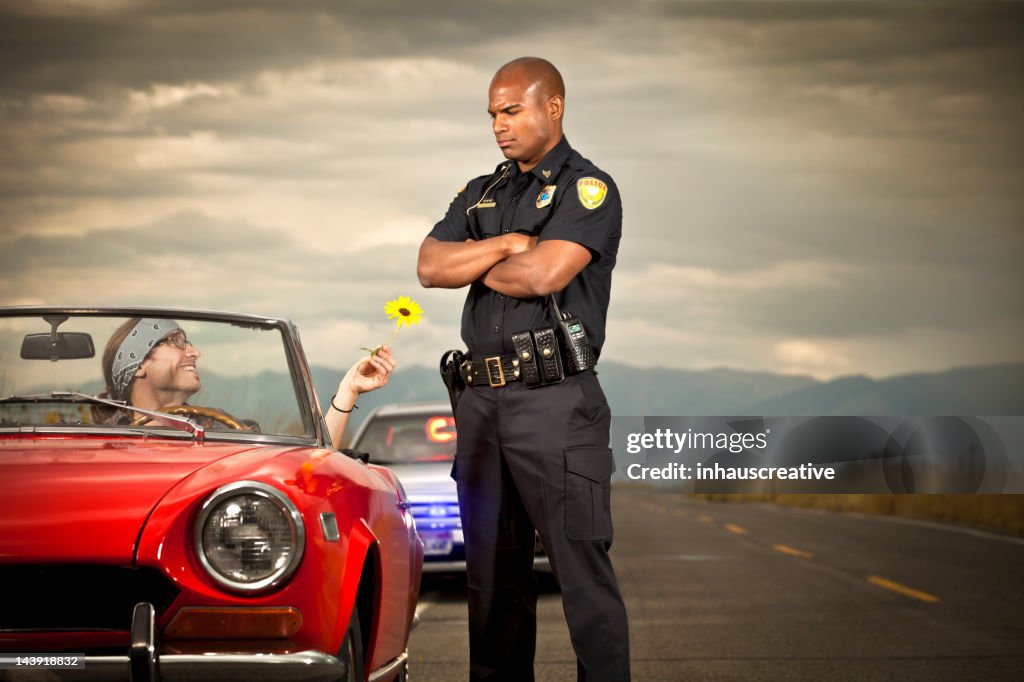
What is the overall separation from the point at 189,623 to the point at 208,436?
0.96 metres

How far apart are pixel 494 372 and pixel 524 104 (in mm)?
872

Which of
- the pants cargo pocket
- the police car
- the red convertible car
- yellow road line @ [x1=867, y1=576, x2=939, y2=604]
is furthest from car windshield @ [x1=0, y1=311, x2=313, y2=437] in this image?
yellow road line @ [x1=867, y1=576, x2=939, y2=604]

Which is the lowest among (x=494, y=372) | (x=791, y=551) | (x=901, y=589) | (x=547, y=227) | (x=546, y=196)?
(x=791, y=551)

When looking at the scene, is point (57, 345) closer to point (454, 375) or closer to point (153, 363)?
point (153, 363)

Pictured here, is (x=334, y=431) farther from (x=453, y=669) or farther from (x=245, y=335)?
(x=453, y=669)

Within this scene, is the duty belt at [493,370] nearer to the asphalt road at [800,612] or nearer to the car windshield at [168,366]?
the car windshield at [168,366]

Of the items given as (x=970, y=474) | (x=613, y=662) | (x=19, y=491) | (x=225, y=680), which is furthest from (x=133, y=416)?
(x=970, y=474)

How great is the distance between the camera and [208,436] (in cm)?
454

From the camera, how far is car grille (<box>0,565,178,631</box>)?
3.71 metres

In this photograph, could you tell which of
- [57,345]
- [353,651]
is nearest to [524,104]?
[57,345]

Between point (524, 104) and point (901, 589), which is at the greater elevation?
point (524, 104)

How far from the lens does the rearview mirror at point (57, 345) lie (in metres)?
5.01

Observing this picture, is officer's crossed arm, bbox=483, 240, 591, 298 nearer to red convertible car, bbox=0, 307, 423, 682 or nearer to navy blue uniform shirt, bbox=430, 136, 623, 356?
navy blue uniform shirt, bbox=430, 136, 623, 356

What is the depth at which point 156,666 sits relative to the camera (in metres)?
3.60
